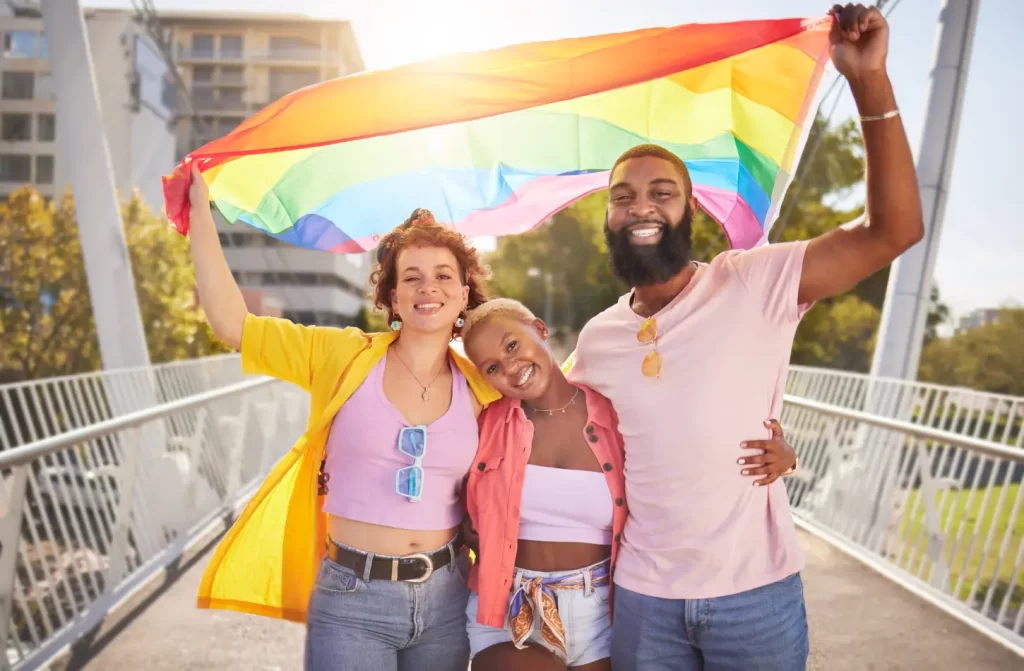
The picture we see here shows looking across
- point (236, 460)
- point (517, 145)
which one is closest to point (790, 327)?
point (517, 145)

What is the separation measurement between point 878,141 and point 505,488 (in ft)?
4.93

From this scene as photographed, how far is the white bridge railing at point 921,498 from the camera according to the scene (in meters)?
5.39

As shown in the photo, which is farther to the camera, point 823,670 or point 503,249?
point 503,249

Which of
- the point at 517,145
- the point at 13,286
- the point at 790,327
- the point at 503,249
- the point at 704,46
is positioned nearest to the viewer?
the point at 790,327

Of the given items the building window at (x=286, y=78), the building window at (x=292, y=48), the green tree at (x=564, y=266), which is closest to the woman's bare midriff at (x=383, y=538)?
the green tree at (x=564, y=266)

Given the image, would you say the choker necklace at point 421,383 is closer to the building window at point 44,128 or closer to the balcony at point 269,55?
the building window at point 44,128

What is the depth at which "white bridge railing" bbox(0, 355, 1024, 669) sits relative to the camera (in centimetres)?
447

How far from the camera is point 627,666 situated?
2451 millimetres

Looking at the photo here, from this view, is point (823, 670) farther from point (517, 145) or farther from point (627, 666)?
point (517, 145)

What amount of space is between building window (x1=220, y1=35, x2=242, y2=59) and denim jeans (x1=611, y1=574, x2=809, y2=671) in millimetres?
76516

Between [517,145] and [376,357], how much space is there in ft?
4.45

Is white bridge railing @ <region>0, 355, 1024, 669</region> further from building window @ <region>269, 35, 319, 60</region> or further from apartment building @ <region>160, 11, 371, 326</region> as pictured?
building window @ <region>269, 35, 319, 60</region>

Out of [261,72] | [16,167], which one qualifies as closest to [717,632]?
[16,167]

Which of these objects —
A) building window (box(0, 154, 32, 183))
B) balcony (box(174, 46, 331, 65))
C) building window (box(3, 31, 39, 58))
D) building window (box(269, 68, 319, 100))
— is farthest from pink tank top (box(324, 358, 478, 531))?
balcony (box(174, 46, 331, 65))
